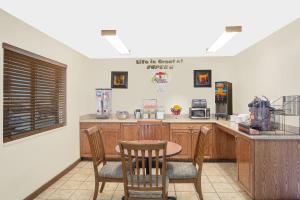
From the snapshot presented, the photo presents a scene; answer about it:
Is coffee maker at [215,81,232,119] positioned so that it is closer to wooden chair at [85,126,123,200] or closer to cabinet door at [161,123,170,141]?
cabinet door at [161,123,170,141]

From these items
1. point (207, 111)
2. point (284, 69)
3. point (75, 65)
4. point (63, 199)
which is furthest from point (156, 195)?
point (75, 65)

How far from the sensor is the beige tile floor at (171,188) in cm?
287

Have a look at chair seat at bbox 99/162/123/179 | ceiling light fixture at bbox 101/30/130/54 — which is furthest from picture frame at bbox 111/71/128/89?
chair seat at bbox 99/162/123/179

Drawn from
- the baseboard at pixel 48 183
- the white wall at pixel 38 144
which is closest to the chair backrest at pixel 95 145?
the white wall at pixel 38 144

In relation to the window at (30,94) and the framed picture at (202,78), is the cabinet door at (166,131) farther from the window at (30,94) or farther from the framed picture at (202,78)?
the window at (30,94)

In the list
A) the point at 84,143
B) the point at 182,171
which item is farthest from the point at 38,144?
the point at 182,171

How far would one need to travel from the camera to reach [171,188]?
3154 millimetres

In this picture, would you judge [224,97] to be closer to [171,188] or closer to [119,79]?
[171,188]

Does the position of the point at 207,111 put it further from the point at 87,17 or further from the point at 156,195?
the point at 87,17

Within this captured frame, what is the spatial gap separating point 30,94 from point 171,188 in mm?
2468

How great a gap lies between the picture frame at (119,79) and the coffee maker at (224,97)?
2109 mm

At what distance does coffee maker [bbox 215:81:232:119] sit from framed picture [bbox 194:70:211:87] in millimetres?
437

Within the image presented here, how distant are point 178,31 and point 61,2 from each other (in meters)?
1.69

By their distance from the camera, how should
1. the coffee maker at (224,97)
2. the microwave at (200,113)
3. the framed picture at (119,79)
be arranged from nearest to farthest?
the coffee maker at (224,97)
the microwave at (200,113)
the framed picture at (119,79)
